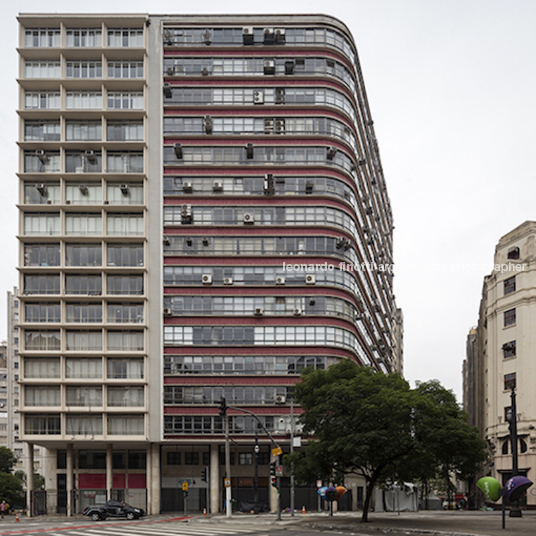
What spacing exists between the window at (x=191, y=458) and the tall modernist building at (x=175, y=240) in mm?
121

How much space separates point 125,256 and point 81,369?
11.5m

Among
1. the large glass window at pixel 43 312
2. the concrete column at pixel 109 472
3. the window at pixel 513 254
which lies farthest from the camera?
the window at pixel 513 254

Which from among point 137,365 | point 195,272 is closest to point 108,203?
point 195,272

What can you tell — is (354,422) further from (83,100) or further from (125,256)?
(83,100)

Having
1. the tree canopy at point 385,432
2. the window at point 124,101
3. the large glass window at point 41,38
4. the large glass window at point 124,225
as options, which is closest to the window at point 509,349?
the tree canopy at point 385,432

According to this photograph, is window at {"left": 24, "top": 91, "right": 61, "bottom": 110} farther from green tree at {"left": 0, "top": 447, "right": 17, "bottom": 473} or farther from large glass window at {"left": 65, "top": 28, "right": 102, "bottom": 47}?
green tree at {"left": 0, "top": 447, "right": 17, "bottom": 473}

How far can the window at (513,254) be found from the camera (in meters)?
73.9

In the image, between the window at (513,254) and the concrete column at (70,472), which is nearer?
the concrete column at (70,472)

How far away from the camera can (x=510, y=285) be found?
7431cm

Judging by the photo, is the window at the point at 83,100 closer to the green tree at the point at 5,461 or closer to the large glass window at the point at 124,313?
the large glass window at the point at 124,313

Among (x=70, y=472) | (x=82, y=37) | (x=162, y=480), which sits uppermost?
(x=82, y=37)

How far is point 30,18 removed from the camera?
69750 millimetres

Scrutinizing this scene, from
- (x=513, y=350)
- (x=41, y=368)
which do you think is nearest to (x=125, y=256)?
(x=41, y=368)

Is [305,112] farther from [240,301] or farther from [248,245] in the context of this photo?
[240,301]
